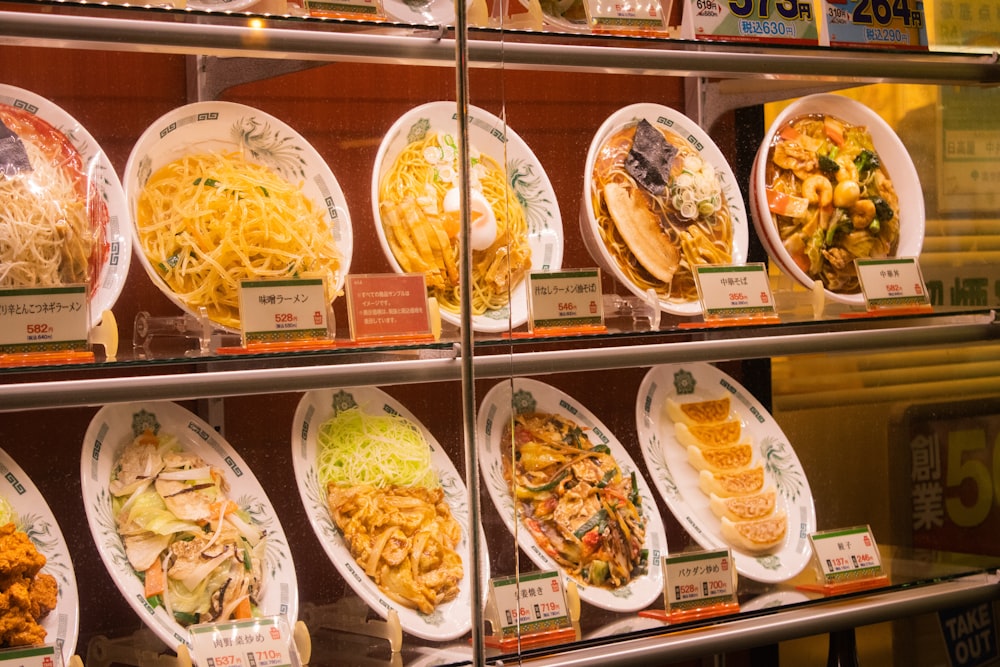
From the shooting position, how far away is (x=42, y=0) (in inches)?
59.9

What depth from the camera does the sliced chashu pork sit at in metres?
2.02

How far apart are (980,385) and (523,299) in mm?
1006

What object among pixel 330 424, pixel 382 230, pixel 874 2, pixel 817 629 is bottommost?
pixel 817 629

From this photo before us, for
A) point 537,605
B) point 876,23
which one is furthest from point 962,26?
point 537,605

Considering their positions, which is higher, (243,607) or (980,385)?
(980,385)

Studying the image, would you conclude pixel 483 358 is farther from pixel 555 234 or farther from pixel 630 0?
pixel 630 0

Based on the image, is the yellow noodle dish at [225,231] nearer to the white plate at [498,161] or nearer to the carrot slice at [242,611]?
the white plate at [498,161]

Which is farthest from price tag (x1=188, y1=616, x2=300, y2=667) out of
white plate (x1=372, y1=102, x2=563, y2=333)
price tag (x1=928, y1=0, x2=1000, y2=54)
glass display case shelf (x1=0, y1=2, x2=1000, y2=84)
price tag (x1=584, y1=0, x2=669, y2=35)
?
price tag (x1=928, y1=0, x2=1000, y2=54)

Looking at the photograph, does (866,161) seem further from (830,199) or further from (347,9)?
(347,9)

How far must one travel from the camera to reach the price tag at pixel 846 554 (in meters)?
2.10

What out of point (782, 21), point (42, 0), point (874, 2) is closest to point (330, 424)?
point (42, 0)

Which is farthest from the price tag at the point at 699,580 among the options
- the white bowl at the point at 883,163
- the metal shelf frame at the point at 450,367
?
the white bowl at the point at 883,163

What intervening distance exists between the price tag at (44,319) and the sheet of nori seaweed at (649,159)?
0.95 metres

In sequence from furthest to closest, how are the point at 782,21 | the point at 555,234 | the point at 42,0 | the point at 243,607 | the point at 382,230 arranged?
the point at 782,21
the point at 555,234
the point at 382,230
the point at 243,607
the point at 42,0
